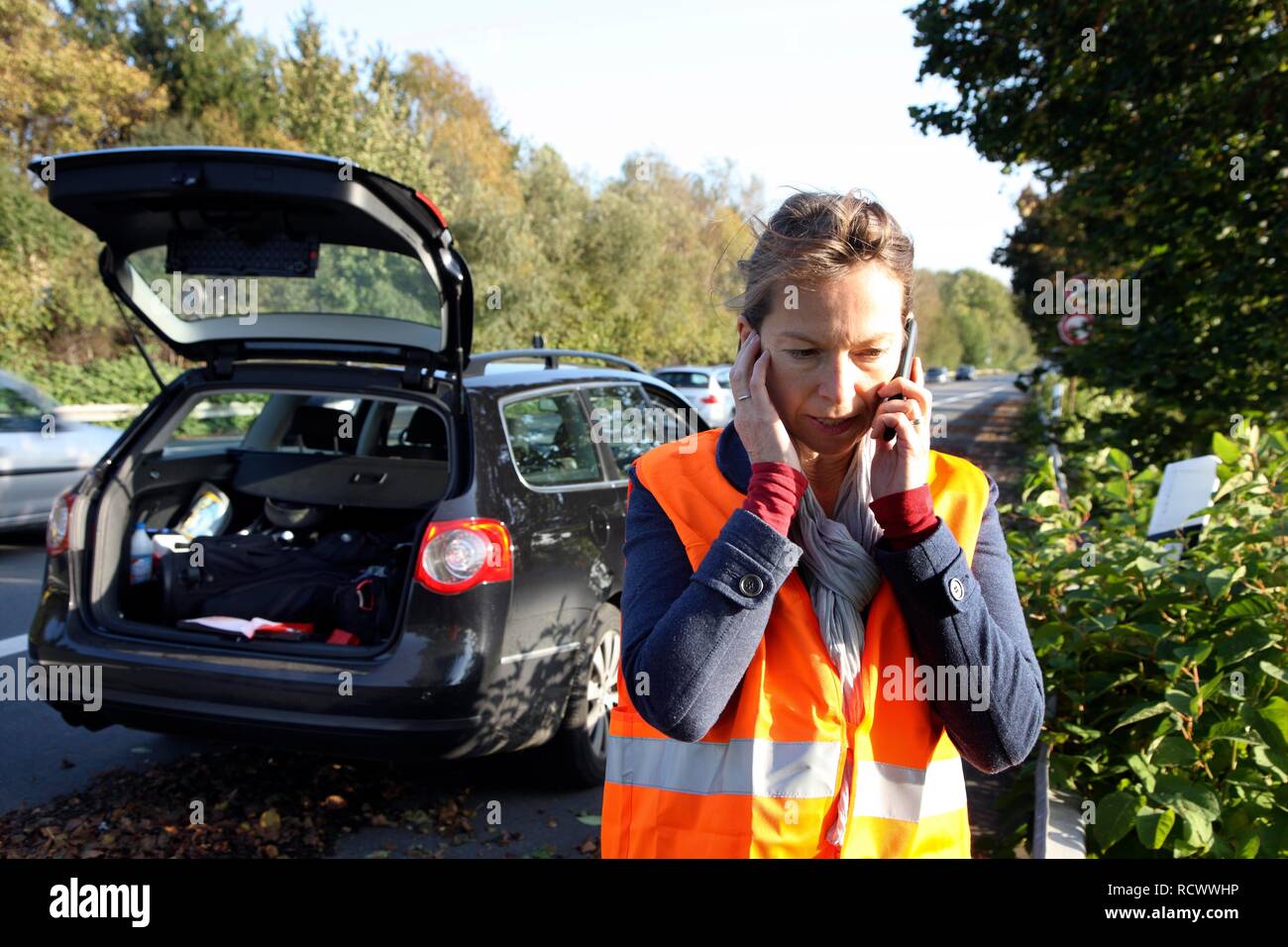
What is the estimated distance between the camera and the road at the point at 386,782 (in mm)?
4129

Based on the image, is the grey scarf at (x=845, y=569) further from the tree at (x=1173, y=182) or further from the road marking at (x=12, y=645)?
the road marking at (x=12, y=645)

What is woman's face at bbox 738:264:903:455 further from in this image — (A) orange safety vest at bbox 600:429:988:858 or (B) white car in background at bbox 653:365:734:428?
(B) white car in background at bbox 653:365:734:428

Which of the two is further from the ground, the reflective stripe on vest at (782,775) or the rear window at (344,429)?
the rear window at (344,429)

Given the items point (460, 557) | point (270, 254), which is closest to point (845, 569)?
point (460, 557)

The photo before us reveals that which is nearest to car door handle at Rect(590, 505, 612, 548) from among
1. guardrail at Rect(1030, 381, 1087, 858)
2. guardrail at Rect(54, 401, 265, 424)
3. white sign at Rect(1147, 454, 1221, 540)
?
guardrail at Rect(1030, 381, 1087, 858)

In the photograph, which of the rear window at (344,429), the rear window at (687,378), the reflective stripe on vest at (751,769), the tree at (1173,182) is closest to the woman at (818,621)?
the reflective stripe on vest at (751,769)

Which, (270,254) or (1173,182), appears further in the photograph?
(1173,182)

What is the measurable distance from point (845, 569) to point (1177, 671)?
188 cm

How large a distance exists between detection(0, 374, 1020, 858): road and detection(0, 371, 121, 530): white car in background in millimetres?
4477

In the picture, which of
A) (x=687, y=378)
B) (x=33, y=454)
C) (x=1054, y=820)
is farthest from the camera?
(x=687, y=378)

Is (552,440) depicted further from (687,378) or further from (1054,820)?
(687,378)

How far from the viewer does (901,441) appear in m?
1.53

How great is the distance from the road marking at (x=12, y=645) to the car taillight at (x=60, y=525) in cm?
245

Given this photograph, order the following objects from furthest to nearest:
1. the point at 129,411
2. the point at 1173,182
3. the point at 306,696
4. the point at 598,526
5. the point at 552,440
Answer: the point at 129,411 → the point at 1173,182 → the point at 552,440 → the point at 598,526 → the point at 306,696
